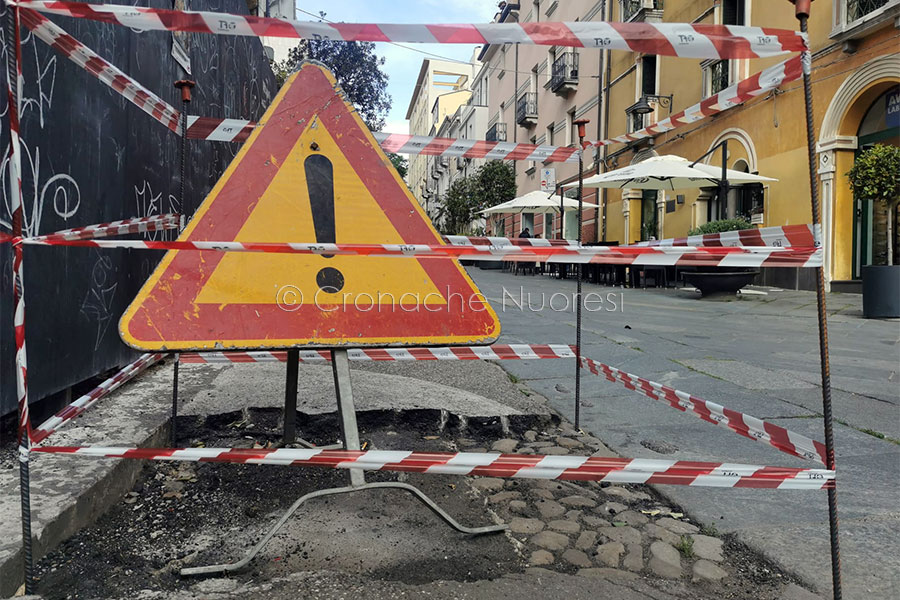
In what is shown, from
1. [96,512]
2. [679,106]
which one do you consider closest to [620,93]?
[679,106]

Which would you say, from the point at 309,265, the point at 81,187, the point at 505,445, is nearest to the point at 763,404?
the point at 505,445

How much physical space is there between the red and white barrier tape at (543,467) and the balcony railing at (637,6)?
18.1 meters

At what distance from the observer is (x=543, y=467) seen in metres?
1.60

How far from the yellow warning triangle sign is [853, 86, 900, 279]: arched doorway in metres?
11.0

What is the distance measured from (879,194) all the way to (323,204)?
887cm

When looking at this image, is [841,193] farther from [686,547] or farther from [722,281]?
[686,547]

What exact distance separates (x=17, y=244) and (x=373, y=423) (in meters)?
1.90

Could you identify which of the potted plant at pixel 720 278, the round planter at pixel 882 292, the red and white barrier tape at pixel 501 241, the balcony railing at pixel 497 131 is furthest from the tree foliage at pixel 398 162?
the round planter at pixel 882 292

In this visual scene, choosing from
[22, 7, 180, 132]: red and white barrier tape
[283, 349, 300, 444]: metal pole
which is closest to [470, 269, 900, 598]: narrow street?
[283, 349, 300, 444]: metal pole

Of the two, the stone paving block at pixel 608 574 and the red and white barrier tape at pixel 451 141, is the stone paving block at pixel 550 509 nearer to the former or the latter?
the stone paving block at pixel 608 574

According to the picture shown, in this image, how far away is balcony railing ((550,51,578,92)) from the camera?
23266mm

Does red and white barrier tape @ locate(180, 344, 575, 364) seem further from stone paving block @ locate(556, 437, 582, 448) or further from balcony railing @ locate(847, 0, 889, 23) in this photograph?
balcony railing @ locate(847, 0, 889, 23)

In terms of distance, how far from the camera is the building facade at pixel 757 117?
10.7 meters

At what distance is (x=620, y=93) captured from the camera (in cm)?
1984
